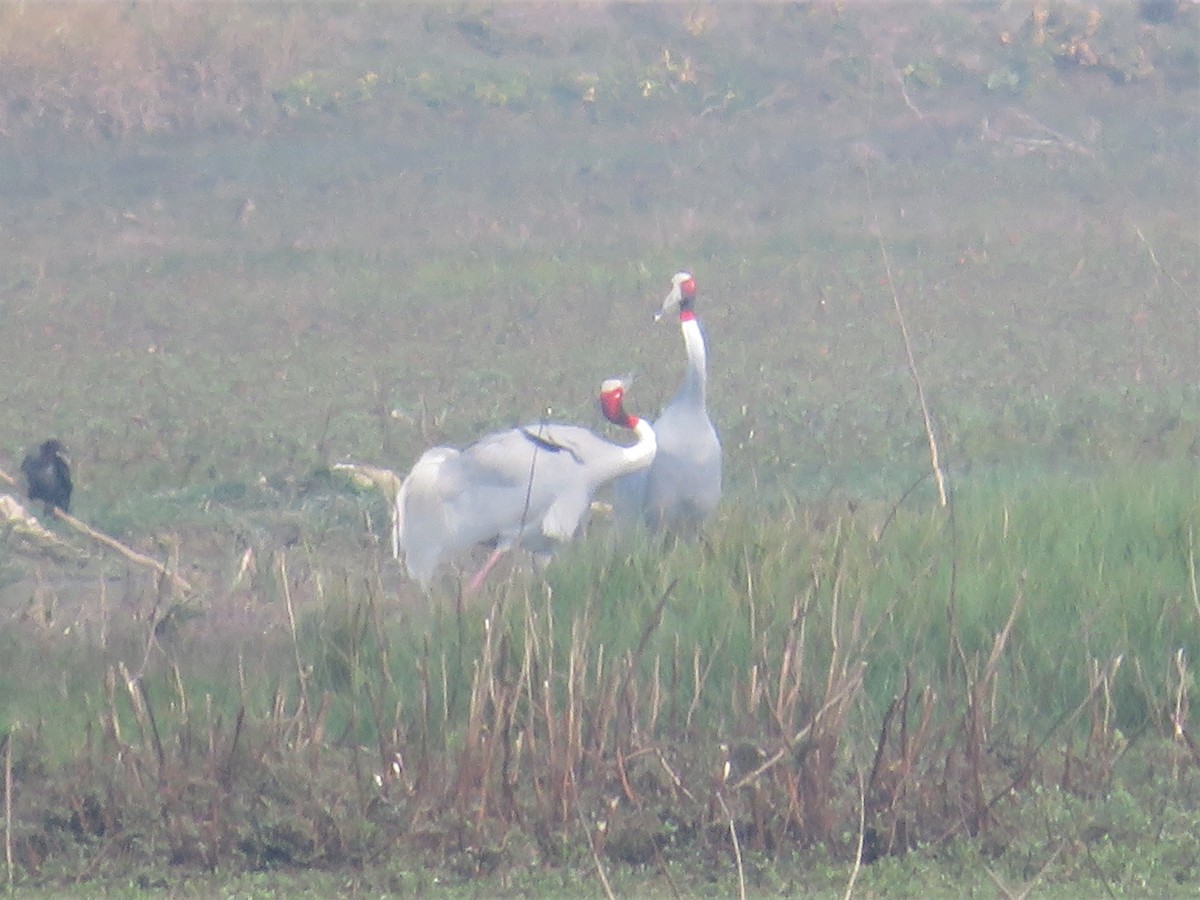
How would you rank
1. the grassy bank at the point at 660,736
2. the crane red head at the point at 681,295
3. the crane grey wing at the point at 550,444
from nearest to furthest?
1. the grassy bank at the point at 660,736
2. the crane grey wing at the point at 550,444
3. the crane red head at the point at 681,295

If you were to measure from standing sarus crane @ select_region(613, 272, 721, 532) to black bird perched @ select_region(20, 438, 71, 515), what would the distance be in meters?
2.44

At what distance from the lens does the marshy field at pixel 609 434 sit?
4.50m

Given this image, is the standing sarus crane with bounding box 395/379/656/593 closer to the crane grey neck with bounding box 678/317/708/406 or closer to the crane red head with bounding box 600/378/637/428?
the crane red head with bounding box 600/378/637/428

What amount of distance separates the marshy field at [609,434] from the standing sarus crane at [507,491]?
265 mm

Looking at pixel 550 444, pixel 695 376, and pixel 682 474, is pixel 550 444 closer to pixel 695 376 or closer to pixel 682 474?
pixel 682 474

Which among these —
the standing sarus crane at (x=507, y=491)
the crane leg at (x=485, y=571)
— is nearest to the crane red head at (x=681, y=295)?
the standing sarus crane at (x=507, y=491)

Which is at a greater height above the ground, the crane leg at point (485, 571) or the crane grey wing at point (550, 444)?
the crane grey wing at point (550, 444)

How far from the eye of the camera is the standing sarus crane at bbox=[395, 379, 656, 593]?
22.4ft

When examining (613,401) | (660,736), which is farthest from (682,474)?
(660,736)

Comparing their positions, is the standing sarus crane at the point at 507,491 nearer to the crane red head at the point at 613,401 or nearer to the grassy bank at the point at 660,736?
the crane red head at the point at 613,401

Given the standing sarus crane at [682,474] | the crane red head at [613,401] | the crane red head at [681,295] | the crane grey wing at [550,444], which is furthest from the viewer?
the crane red head at [681,295]

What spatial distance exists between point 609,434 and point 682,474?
104 inches

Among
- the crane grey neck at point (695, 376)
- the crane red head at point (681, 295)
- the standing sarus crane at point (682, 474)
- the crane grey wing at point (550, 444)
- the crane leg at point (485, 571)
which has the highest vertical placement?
the crane red head at point (681, 295)

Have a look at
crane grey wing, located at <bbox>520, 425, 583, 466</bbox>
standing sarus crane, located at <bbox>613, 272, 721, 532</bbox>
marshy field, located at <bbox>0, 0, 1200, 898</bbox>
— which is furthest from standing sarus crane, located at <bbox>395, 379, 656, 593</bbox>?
marshy field, located at <bbox>0, 0, 1200, 898</bbox>
